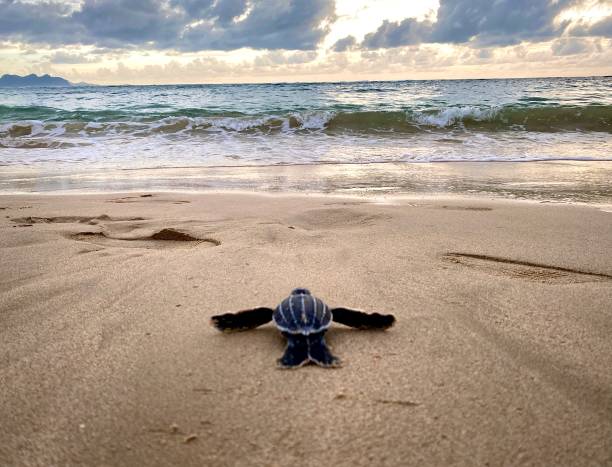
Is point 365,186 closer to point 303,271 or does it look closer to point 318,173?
point 318,173

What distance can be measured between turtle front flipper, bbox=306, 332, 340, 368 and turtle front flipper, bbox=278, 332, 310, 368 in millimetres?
22

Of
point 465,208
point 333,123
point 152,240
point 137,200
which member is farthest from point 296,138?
point 152,240

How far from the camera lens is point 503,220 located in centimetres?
434

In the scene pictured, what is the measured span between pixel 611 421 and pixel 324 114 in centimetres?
1684

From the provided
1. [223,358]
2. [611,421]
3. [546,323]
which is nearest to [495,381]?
[611,421]

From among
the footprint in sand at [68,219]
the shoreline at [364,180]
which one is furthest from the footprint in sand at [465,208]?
the footprint in sand at [68,219]

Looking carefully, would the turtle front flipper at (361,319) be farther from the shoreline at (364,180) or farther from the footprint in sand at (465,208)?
the shoreline at (364,180)

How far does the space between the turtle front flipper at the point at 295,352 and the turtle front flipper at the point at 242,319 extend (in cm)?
24

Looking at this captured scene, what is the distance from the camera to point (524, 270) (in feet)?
9.84

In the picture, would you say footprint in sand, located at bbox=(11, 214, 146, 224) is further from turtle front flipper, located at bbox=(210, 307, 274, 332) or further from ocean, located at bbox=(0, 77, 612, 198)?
ocean, located at bbox=(0, 77, 612, 198)

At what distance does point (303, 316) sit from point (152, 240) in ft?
7.81

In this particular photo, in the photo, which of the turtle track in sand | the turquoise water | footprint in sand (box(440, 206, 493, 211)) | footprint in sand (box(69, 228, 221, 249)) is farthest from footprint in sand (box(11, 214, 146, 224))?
the turquoise water

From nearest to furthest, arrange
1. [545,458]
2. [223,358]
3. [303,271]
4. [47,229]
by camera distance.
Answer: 1. [545,458]
2. [223,358]
3. [303,271]
4. [47,229]

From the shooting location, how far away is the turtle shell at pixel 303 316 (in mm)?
1862
